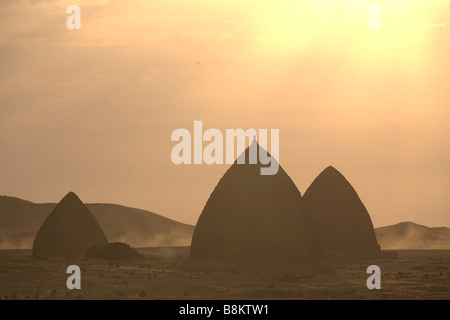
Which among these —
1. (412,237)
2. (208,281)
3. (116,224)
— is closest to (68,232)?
(208,281)

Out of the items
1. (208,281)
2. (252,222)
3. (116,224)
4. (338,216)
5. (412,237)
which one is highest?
(116,224)

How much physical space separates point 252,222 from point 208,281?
190 inches

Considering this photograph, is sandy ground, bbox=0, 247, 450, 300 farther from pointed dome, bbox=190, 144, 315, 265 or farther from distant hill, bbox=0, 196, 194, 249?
distant hill, bbox=0, 196, 194, 249

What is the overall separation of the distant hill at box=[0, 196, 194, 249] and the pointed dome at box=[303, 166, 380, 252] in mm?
59165

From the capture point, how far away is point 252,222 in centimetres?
3644

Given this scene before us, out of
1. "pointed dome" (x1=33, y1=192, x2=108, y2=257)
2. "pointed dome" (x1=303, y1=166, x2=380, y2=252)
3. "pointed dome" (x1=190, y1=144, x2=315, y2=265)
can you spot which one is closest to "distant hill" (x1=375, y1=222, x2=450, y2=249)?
"pointed dome" (x1=303, y1=166, x2=380, y2=252)

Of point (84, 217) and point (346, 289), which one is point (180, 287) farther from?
point (84, 217)

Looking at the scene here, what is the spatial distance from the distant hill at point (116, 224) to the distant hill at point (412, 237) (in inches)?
1081

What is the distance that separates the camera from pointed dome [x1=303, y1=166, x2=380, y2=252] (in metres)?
48.2

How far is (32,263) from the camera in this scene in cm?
3894

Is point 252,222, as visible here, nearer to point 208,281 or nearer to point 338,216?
point 208,281

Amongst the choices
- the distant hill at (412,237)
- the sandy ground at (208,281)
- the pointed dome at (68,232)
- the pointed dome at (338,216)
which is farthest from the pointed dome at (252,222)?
the distant hill at (412,237)
